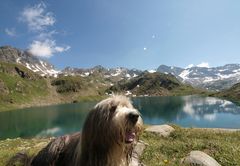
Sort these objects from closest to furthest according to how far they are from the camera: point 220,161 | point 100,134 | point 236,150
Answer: point 100,134, point 220,161, point 236,150

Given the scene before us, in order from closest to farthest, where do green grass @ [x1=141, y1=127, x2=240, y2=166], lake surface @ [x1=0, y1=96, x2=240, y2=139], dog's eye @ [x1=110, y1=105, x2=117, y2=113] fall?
dog's eye @ [x1=110, y1=105, x2=117, y2=113]
green grass @ [x1=141, y1=127, x2=240, y2=166]
lake surface @ [x1=0, y1=96, x2=240, y2=139]

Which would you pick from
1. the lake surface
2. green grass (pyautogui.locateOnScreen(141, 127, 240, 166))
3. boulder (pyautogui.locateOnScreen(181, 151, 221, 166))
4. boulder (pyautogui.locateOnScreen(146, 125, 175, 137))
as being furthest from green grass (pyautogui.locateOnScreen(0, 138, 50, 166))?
the lake surface

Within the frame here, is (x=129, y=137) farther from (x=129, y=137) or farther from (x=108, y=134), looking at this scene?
(x=108, y=134)

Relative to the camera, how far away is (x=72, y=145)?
6.86 meters

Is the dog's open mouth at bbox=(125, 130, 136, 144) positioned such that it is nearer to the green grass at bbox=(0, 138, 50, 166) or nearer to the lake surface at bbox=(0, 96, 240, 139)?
the green grass at bbox=(0, 138, 50, 166)

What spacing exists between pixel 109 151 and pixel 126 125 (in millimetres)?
685

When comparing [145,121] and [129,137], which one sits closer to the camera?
[129,137]

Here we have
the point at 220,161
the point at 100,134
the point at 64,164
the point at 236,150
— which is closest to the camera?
the point at 100,134

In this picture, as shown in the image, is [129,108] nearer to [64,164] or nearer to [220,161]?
[64,164]

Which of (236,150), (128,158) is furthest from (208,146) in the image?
(128,158)

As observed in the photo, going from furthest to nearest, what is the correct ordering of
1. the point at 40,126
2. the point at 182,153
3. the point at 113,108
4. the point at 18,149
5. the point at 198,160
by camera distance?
1. the point at 40,126
2. the point at 18,149
3. the point at 182,153
4. the point at 198,160
5. the point at 113,108

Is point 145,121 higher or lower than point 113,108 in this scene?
lower

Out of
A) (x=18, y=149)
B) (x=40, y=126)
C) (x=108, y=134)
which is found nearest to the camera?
(x=108, y=134)

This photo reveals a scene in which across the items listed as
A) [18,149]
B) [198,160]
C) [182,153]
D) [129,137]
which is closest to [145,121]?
[18,149]
